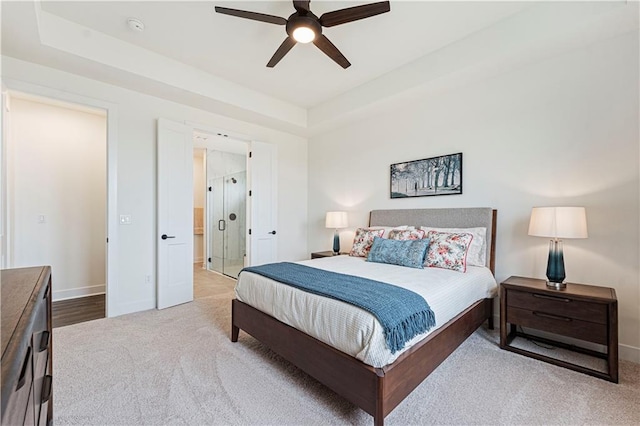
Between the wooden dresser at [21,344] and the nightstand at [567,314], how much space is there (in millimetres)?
2929

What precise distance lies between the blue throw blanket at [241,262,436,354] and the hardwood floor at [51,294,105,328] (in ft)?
8.23

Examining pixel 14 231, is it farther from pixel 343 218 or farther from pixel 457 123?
pixel 457 123

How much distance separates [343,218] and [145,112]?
292cm

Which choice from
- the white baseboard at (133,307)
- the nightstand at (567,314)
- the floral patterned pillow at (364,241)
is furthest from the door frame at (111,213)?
the nightstand at (567,314)

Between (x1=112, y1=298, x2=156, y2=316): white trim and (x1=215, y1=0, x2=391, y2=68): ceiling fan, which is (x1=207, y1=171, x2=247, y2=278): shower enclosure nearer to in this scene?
(x1=112, y1=298, x2=156, y2=316): white trim

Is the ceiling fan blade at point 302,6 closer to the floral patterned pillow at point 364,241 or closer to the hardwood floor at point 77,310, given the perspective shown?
the floral patterned pillow at point 364,241

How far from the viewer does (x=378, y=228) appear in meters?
3.69

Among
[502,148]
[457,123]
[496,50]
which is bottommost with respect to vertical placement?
[502,148]

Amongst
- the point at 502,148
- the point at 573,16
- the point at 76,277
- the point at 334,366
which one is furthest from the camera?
the point at 76,277

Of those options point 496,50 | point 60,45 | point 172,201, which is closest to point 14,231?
point 172,201

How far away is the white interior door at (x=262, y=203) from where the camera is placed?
14.7 feet

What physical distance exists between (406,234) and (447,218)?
0.53m

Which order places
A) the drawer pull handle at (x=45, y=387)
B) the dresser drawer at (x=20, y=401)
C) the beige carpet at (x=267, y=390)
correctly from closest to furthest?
the dresser drawer at (x=20, y=401) → the drawer pull handle at (x=45, y=387) → the beige carpet at (x=267, y=390)

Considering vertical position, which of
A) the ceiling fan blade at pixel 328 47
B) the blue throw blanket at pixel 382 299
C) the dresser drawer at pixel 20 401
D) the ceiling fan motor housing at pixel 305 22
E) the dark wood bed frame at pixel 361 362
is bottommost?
the dark wood bed frame at pixel 361 362
